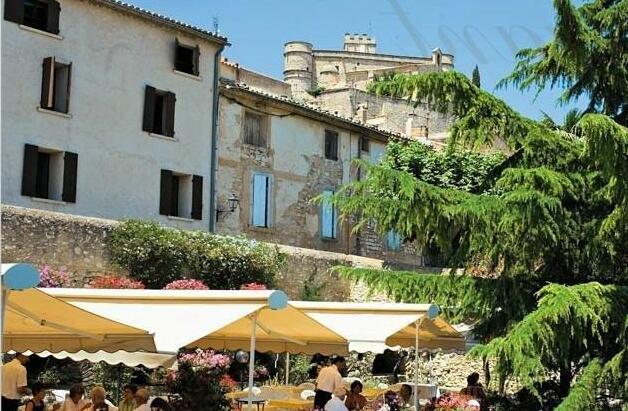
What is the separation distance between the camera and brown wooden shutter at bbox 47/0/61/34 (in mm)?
21031

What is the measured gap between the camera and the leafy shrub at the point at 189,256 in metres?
19.2

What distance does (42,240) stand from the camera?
1742cm

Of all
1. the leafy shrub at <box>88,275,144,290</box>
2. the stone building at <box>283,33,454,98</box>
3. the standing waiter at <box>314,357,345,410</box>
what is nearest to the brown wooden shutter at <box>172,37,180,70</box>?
the leafy shrub at <box>88,275,144,290</box>

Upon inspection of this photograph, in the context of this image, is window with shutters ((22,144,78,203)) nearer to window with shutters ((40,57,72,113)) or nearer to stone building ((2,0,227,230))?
stone building ((2,0,227,230))

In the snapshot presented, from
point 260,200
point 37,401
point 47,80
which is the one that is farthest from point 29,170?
point 37,401

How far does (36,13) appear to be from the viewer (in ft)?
68.5

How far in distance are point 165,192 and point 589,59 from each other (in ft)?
47.2

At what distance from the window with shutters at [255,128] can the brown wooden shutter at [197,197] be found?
7.84 feet

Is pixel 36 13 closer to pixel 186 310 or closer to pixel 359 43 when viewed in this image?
pixel 186 310

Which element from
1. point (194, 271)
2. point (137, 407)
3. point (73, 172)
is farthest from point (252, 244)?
point (137, 407)

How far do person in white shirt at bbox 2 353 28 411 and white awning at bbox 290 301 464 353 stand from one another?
3.51 meters

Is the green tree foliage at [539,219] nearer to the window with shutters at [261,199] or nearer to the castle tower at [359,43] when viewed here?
the window with shutters at [261,199]

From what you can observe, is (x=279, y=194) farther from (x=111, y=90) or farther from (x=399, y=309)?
(x=399, y=309)

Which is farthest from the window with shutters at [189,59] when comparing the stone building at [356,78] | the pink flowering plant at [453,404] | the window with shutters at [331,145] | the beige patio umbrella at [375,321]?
the stone building at [356,78]
